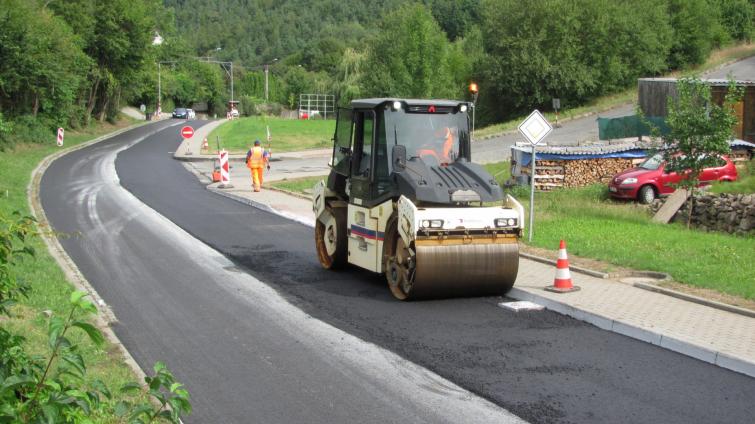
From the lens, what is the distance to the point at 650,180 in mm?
24156

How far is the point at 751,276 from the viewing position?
12.5 metres

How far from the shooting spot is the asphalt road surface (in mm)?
7328

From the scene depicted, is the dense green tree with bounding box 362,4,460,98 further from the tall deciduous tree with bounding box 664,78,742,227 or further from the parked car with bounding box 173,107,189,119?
the tall deciduous tree with bounding box 664,78,742,227

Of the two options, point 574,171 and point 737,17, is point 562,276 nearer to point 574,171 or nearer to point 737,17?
point 574,171

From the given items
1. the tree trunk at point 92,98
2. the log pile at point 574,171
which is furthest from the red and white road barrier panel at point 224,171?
the tree trunk at point 92,98

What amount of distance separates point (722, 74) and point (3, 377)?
200 ft

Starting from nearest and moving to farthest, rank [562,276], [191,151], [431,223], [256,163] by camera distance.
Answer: [431,223] → [562,276] → [256,163] → [191,151]

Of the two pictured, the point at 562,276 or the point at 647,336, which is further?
the point at 562,276

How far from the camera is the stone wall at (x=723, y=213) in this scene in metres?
19.3

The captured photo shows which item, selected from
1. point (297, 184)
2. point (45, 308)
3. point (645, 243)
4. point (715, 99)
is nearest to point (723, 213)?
point (645, 243)

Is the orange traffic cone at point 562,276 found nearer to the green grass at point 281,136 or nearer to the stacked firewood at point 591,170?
the stacked firewood at point 591,170

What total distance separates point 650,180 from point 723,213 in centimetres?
420

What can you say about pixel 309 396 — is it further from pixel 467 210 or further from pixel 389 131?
pixel 389 131

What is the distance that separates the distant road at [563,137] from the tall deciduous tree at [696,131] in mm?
13811
